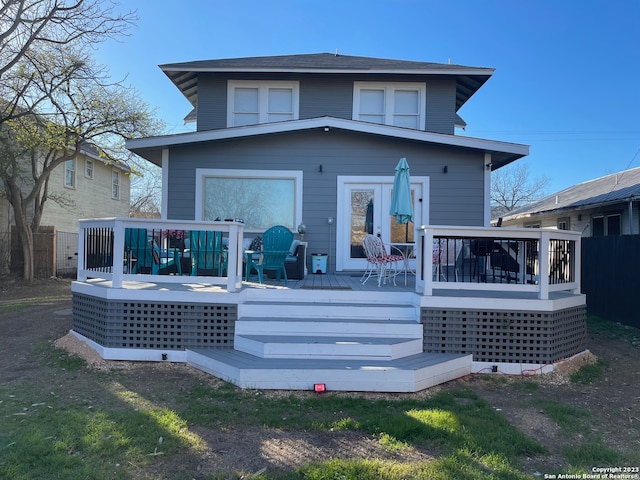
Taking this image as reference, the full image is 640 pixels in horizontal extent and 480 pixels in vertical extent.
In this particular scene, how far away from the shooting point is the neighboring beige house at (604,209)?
1184cm

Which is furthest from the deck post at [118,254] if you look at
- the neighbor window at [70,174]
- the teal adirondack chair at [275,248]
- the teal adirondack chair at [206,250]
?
the neighbor window at [70,174]

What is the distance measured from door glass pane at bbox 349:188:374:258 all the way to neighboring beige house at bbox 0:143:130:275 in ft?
40.1

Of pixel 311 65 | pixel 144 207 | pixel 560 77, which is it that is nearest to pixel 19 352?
pixel 311 65

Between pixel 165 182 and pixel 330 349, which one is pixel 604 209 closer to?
pixel 330 349

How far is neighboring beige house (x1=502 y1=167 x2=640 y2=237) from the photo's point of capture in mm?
11844

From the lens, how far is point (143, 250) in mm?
6164

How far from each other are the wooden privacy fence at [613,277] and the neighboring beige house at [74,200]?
17.2m

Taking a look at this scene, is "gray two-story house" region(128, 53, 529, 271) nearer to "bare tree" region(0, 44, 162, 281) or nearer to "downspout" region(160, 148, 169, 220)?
"downspout" region(160, 148, 169, 220)

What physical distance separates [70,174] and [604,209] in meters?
20.5

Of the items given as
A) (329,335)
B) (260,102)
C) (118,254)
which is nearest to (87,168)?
(260,102)

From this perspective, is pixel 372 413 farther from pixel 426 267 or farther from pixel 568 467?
pixel 426 267

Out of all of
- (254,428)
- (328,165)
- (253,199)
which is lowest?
(254,428)

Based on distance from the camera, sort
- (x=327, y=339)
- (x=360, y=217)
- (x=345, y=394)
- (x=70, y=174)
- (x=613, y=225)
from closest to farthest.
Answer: (x=345, y=394) → (x=327, y=339) → (x=360, y=217) → (x=613, y=225) → (x=70, y=174)

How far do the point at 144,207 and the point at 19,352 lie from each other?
3175 centimetres
